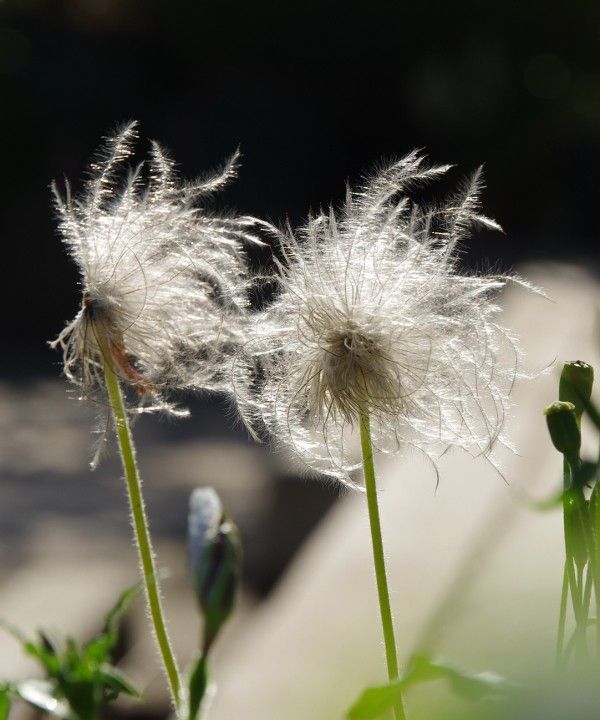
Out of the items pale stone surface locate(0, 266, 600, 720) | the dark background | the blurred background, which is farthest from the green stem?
the dark background

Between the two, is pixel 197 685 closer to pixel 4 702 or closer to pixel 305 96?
pixel 4 702

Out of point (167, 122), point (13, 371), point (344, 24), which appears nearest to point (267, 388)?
point (13, 371)

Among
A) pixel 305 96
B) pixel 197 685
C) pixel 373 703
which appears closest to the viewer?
pixel 373 703

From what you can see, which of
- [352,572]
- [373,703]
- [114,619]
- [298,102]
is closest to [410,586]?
[352,572]

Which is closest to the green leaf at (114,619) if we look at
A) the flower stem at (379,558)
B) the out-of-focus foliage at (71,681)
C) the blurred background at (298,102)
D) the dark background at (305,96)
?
the out-of-focus foliage at (71,681)

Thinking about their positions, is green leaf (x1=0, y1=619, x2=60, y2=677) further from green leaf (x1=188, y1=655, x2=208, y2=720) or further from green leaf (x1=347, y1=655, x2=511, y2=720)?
green leaf (x1=347, y1=655, x2=511, y2=720)

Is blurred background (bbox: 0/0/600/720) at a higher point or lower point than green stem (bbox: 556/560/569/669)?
higher
